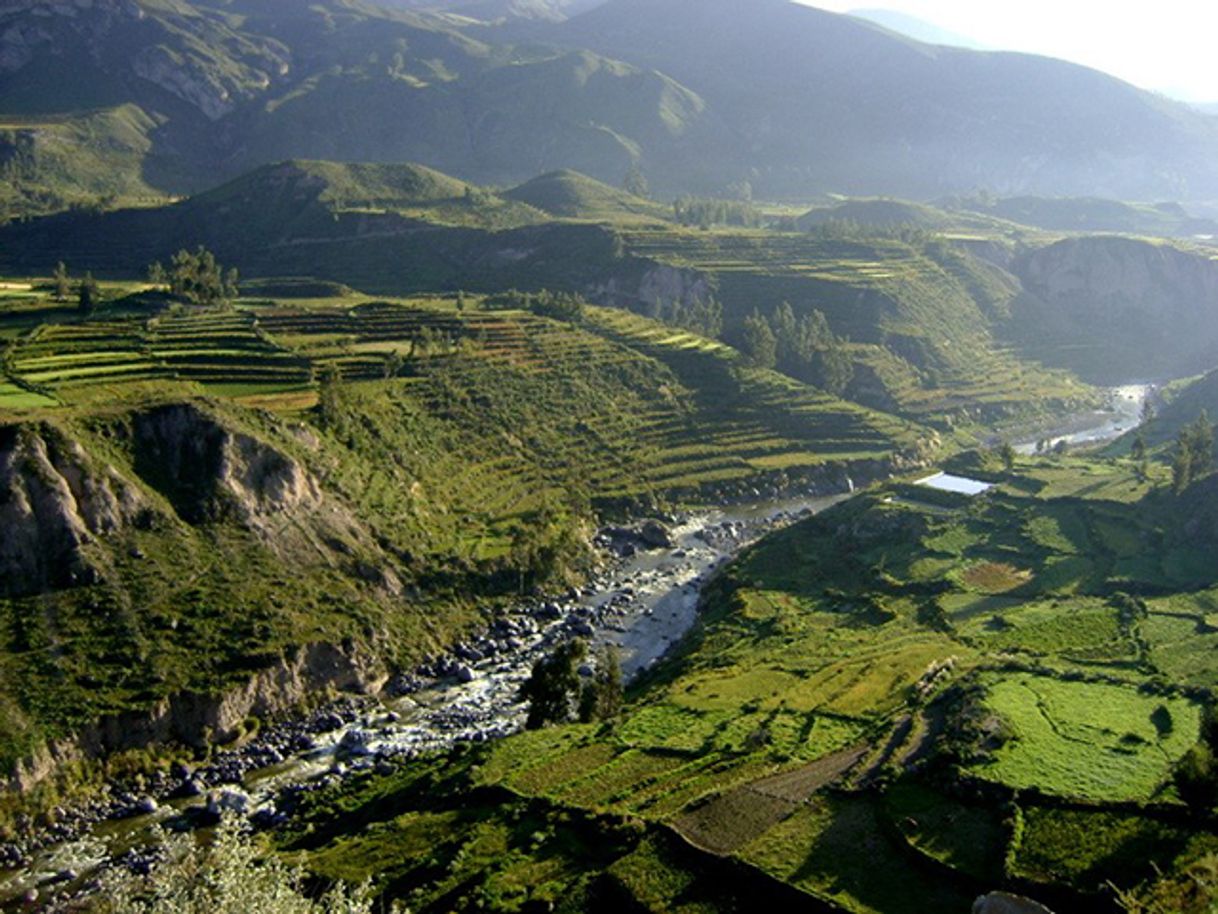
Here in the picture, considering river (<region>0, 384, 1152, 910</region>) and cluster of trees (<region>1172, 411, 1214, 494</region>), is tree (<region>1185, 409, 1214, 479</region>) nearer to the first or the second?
cluster of trees (<region>1172, 411, 1214, 494</region>)

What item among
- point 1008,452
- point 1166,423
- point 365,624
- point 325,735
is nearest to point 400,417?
point 365,624

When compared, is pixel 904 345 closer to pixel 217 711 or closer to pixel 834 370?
pixel 834 370

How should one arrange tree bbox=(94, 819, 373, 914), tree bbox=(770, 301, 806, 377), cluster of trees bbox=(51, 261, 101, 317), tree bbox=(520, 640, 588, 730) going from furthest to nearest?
tree bbox=(770, 301, 806, 377)
cluster of trees bbox=(51, 261, 101, 317)
tree bbox=(520, 640, 588, 730)
tree bbox=(94, 819, 373, 914)

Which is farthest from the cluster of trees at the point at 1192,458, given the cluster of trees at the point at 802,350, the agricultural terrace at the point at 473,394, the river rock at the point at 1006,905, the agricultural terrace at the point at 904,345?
the river rock at the point at 1006,905

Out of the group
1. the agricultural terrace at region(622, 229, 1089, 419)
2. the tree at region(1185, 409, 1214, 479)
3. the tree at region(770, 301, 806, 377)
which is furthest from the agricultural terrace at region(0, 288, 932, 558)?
the tree at region(1185, 409, 1214, 479)

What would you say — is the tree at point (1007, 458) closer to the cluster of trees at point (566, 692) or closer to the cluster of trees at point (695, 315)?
the cluster of trees at point (566, 692)

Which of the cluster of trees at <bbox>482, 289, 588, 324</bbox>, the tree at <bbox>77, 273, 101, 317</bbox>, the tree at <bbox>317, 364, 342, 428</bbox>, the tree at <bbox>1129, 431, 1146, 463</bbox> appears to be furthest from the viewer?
the cluster of trees at <bbox>482, 289, 588, 324</bbox>

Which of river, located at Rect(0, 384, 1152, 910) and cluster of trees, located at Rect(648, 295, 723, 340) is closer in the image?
river, located at Rect(0, 384, 1152, 910)
